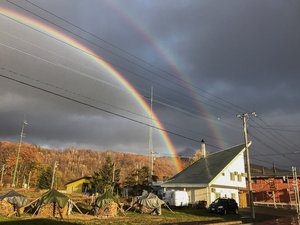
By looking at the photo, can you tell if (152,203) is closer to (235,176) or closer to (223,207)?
(223,207)

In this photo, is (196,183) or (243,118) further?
(196,183)

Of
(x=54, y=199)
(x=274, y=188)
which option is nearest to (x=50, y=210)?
(x=54, y=199)

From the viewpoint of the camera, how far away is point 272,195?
49750 millimetres

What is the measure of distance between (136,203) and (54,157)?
5657 inches

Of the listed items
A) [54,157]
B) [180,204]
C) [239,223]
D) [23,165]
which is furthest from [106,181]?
[54,157]

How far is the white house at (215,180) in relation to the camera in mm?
34500

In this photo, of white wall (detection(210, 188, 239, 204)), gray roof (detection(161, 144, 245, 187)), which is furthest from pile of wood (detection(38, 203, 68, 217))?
white wall (detection(210, 188, 239, 204))

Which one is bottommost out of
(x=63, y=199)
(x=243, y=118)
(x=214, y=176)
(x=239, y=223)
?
(x=239, y=223)

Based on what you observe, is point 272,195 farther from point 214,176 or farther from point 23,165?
point 23,165

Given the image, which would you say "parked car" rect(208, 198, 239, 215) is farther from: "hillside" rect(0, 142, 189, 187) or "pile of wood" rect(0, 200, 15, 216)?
"hillside" rect(0, 142, 189, 187)

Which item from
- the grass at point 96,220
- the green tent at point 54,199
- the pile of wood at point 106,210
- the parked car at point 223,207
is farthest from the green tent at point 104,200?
the parked car at point 223,207

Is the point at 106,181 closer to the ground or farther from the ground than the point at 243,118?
closer to the ground

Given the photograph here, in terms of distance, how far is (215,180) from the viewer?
3450 cm

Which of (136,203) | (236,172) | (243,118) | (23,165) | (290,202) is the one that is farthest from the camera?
(23,165)
